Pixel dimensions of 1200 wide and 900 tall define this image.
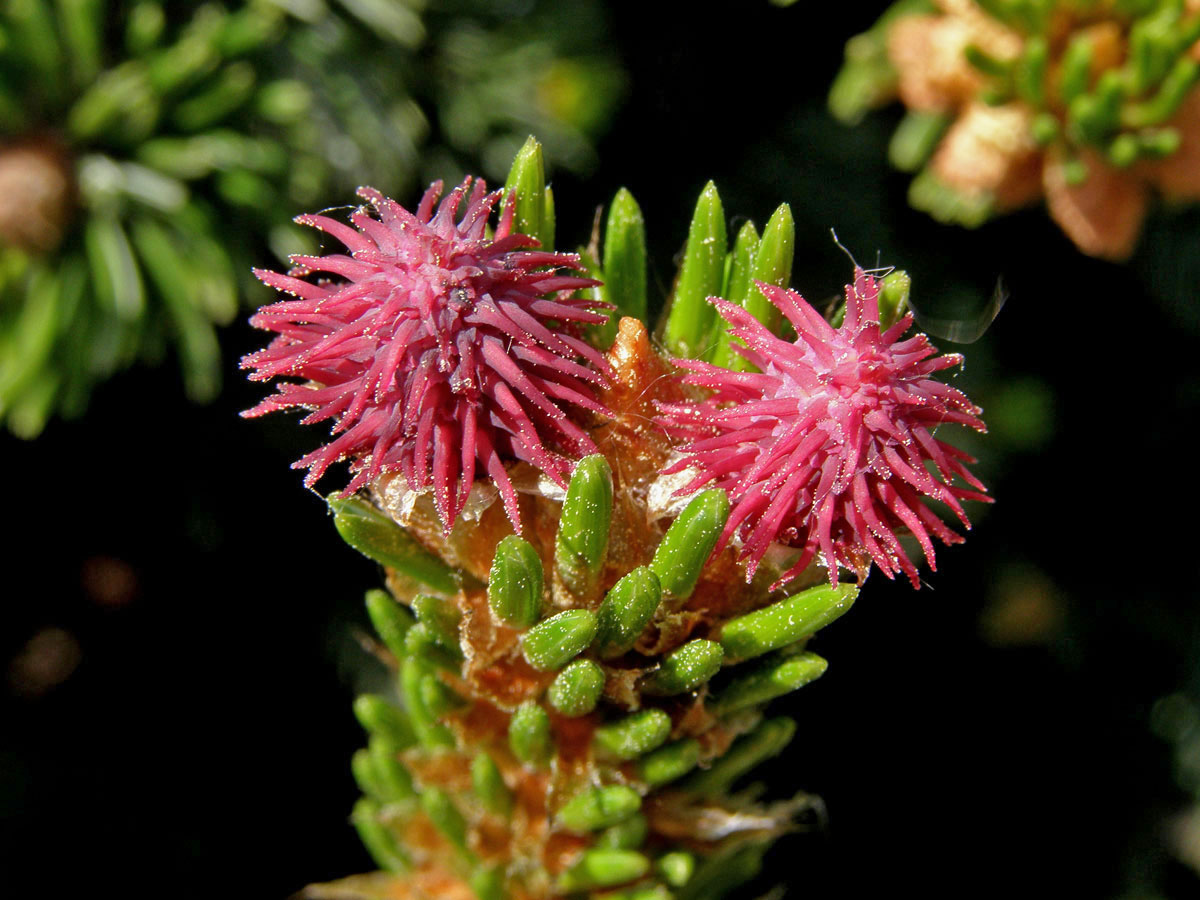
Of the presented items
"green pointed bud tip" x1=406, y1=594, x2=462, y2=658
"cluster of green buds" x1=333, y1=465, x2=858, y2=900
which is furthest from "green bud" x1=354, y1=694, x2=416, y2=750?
"green pointed bud tip" x1=406, y1=594, x2=462, y2=658

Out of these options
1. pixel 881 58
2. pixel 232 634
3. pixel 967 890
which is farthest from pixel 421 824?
pixel 967 890

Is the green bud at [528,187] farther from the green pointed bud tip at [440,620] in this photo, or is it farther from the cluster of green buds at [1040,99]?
the cluster of green buds at [1040,99]

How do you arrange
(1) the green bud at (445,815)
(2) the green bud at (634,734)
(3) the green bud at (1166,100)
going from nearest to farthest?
1. (2) the green bud at (634,734)
2. (1) the green bud at (445,815)
3. (3) the green bud at (1166,100)

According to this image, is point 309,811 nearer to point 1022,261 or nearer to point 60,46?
point 60,46

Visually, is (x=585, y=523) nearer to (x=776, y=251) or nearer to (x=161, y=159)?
(x=776, y=251)

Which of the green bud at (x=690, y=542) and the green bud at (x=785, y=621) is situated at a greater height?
the green bud at (x=690, y=542)

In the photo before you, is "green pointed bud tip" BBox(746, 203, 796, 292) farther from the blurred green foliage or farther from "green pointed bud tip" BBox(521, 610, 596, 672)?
the blurred green foliage

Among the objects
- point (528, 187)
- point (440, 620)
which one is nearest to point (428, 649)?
point (440, 620)

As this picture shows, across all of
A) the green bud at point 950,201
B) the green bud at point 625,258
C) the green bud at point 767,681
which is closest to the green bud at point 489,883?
the green bud at point 767,681
